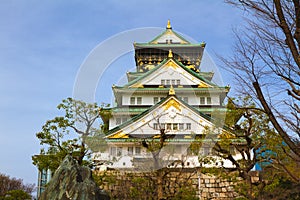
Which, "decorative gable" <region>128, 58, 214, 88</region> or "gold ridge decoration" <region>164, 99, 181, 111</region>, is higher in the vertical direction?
"decorative gable" <region>128, 58, 214, 88</region>

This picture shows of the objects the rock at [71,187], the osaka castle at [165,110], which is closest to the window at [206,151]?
the osaka castle at [165,110]

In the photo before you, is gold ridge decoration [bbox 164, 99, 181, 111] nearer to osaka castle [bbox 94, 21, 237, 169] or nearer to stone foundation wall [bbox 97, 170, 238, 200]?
osaka castle [bbox 94, 21, 237, 169]

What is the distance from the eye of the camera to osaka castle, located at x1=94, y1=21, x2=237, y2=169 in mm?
17812

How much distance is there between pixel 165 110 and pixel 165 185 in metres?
6.48

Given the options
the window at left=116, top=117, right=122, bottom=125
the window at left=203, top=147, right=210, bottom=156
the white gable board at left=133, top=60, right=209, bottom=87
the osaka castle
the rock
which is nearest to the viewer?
the rock

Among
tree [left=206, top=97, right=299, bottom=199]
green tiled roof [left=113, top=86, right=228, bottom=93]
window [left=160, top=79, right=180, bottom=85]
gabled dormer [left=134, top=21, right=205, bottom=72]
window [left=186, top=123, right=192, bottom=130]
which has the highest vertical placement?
gabled dormer [left=134, top=21, right=205, bottom=72]

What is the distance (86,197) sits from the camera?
27.1ft

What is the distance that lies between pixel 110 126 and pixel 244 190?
12491mm

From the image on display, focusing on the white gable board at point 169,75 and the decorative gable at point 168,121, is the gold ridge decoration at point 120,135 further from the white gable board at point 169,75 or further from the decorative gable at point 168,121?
the white gable board at point 169,75

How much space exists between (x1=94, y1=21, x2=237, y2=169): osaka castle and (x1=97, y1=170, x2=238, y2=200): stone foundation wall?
0.71m

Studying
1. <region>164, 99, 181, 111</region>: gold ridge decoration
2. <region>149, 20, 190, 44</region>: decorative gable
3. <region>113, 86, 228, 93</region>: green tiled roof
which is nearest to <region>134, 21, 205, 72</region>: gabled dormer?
<region>149, 20, 190, 44</region>: decorative gable

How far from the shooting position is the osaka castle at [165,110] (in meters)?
17.8

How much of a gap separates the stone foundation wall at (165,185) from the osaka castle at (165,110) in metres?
0.71

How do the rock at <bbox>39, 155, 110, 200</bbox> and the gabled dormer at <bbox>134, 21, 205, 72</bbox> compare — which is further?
the gabled dormer at <bbox>134, 21, 205, 72</bbox>
